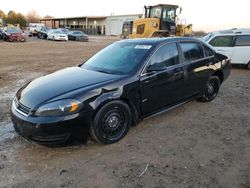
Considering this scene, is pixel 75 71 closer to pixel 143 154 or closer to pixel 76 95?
pixel 76 95

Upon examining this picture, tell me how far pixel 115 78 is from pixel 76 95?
28.9 inches

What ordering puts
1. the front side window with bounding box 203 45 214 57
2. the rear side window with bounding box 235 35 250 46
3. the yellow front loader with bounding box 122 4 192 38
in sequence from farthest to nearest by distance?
the yellow front loader with bounding box 122 4 192 38
the rear side window with bounding box 235 35 250 46
the front side window with bounding box 203 45 214 57

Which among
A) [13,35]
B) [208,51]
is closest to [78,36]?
[13,35]

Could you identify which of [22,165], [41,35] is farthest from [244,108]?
[41,35]

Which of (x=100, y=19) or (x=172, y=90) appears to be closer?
(x=172, y=90)

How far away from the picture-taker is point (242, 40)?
36.1ft

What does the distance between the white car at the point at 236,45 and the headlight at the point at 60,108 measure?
Answer: 9.34 m

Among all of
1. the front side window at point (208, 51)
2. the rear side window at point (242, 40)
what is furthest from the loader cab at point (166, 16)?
the front side window at point (208, 51)

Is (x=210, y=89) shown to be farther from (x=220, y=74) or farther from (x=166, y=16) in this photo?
(x=166, y=16)

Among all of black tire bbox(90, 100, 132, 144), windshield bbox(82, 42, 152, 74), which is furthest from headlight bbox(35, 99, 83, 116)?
windshield bbox(82, 42, 152, 74)

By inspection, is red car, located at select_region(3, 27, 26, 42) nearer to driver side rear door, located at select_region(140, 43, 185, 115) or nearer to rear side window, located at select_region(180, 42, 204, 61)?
rear side window, located at select_region(180, 42, 204, 61)

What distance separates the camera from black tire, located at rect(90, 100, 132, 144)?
12.3 ft

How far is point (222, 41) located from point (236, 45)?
0.65 meters

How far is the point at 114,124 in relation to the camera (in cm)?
400
